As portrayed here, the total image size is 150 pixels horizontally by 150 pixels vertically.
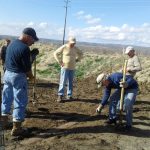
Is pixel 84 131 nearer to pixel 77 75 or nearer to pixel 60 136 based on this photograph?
pixel 60 136

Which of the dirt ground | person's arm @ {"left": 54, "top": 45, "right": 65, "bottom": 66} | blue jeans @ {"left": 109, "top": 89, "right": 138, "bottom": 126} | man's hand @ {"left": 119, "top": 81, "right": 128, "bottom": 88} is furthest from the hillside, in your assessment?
person's arm @ {"left": 54, "top": 45, "right": 65, "bottom": 66}

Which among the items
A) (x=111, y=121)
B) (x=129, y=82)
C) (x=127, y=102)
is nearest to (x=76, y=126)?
(x=111, y=121)

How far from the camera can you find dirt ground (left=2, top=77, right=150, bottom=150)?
8008 millimetres

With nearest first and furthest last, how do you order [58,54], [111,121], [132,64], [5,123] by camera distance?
[5,123], [132,64], [111,121], [58,54]

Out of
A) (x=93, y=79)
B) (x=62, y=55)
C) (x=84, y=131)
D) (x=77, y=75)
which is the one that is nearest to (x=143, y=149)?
(x=84, y=131)

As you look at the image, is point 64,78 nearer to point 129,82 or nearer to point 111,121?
point 111,121

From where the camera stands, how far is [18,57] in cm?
818

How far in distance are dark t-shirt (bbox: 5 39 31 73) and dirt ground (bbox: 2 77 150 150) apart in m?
1.40

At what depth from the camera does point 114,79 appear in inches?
366

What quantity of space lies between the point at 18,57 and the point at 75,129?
2.24 m

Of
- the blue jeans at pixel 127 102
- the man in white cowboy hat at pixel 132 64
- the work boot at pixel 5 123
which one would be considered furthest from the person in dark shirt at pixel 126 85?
the work boot at pixel 5 123

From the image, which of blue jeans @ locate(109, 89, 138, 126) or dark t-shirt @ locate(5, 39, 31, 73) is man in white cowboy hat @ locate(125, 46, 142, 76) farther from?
dark t-shirt @ locate(5, 39, 31, 73)

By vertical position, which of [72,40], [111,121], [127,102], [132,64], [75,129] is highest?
[72,40]

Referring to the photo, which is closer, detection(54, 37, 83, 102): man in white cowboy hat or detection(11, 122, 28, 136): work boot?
detection(11, 122, 28, 136): work boot
